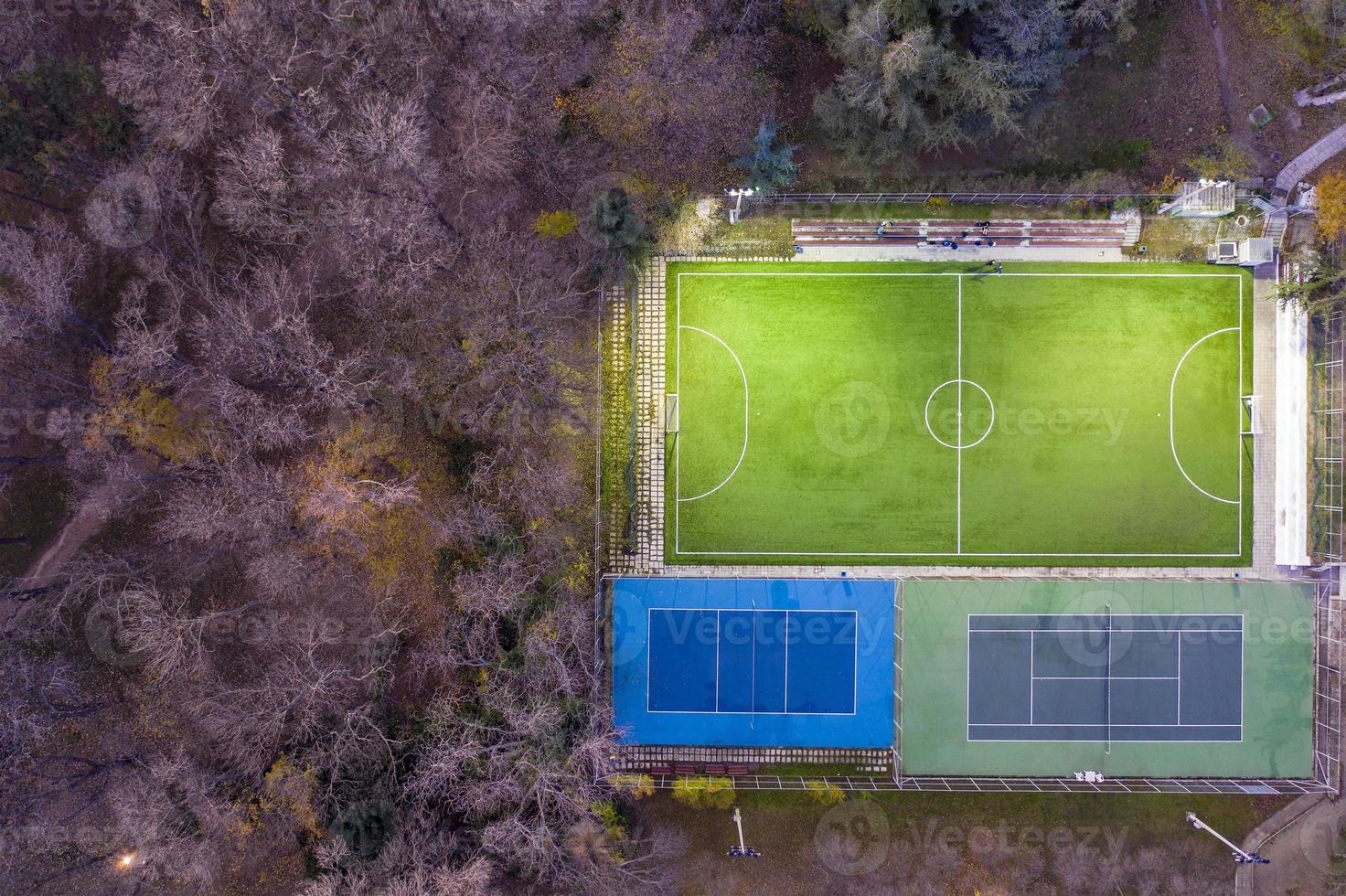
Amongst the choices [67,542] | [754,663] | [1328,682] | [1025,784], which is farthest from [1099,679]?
[67,542]

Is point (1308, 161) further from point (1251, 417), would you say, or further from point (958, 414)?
point (958, 414)

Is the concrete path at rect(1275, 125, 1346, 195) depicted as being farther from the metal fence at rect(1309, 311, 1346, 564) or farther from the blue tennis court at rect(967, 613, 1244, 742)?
the blue tennis court at rect(967, 613, 1244, 742)

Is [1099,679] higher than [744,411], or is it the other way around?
[744,411]

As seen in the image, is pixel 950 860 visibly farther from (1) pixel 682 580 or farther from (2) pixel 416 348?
(2) pixel 416 348

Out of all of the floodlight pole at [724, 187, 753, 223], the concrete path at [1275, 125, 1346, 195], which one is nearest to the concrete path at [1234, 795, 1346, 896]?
the concrete path at [1275, 125, 1346, 195]

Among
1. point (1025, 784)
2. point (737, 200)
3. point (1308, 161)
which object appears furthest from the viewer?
point (1308, 161)

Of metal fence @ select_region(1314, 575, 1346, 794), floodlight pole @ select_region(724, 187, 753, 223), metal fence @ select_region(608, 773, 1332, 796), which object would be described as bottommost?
metal fence @ select_region(608, 773, 1332, 796)

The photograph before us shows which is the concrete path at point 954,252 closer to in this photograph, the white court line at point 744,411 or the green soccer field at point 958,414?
the green soccer field at point 958,414
